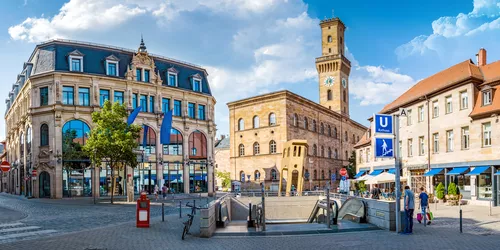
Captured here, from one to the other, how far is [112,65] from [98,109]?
522 cm

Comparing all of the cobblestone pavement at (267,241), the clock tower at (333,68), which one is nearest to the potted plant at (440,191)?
the cobblestone pavement at (267,241)

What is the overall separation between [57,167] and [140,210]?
28.3 metres

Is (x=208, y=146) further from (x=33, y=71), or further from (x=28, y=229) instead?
(x=28, y=229)

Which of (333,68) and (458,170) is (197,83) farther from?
(333,68)

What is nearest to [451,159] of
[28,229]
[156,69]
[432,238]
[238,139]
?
[432,238]

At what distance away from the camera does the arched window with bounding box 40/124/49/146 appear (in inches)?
1736

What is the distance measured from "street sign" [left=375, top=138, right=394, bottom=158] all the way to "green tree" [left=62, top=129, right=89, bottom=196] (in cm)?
3292

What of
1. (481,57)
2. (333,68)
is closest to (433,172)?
(481,57)

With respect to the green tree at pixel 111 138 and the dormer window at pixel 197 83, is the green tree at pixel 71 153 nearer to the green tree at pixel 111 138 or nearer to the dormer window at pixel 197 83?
the green tree at pixel 111 138

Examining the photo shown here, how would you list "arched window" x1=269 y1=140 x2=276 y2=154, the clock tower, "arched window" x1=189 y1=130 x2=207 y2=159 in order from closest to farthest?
"arched window" x1=189 y1=130 x2=207 y2=159
"arched window" x1=269 y1=140 x2=276 y2=154
the clock tower

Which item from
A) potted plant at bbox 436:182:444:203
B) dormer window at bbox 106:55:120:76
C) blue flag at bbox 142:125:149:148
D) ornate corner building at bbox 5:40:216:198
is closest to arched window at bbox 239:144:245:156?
ornate corner building at bbox 5:40:216:198

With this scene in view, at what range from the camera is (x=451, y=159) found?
32.4 m

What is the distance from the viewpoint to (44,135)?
4431 centimetres

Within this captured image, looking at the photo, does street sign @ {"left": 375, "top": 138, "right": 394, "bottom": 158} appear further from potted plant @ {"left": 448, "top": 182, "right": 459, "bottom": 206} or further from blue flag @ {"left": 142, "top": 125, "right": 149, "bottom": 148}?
blue flag @ {"left": 142, "top": 125, "right": 149, "bottom": 148}
